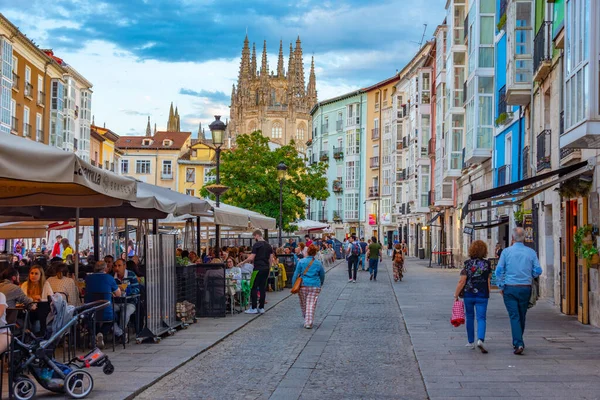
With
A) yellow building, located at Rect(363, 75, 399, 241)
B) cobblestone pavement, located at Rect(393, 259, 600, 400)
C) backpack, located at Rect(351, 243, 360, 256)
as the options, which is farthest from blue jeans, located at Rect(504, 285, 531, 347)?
yellow building, located at Rect(363, 75, 399, 241)

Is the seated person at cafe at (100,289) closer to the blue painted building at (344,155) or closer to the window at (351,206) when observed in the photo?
the blue painted building at (344,155)

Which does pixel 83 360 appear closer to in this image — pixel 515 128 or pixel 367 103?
pixel 515 128

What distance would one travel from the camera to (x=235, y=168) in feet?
169

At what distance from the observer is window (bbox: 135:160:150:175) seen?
11204 cm

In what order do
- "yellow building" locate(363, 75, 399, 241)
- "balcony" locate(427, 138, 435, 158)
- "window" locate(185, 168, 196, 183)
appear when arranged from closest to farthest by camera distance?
1. "balcony" locate(427, 138, 435, 158)
2. "yellow building" locate(363, 75, 399, 241)
3. "window" locate(185, 168, 196, 183)

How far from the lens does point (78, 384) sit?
9.20 meters

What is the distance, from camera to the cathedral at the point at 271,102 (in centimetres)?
17062

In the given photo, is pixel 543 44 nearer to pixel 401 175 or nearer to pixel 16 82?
pixel 16 82

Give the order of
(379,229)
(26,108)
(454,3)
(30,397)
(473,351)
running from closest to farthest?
(30,397) < (473,351) < (454,3) < (26,108) < (379,229)

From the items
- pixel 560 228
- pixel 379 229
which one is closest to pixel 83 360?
pixel 560 228

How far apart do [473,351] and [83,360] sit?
20.3ft

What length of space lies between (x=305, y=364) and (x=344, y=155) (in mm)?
94168

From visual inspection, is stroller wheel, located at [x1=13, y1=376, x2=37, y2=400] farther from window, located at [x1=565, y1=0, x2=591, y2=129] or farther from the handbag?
window, located at [x1=565, y1=0, x2=591, y2=129]

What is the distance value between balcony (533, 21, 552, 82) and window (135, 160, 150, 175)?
300 feet
